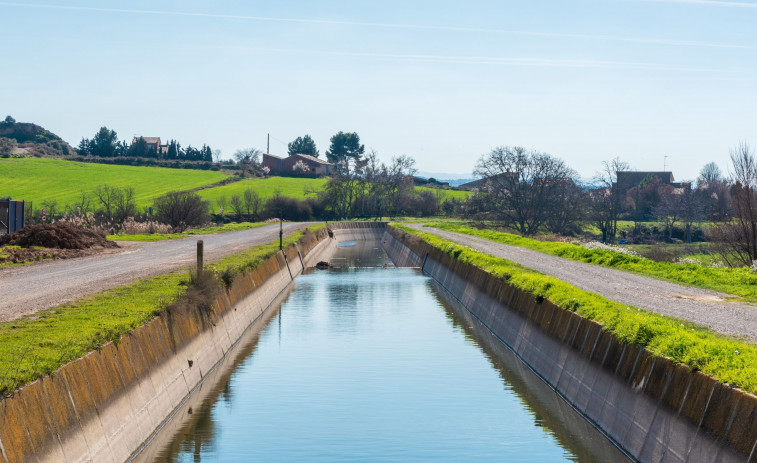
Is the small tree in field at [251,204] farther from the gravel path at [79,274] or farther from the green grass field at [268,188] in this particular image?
the gravel path at [79,274]

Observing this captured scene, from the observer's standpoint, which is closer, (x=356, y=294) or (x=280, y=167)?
(x=356, y=294)

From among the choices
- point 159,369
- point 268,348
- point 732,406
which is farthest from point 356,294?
point 732,406

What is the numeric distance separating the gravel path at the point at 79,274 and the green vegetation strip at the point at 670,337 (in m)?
13.4

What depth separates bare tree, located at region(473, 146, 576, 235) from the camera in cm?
9481

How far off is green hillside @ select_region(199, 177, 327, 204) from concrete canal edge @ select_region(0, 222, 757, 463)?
11166 cm

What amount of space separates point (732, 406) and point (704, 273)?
21186mm

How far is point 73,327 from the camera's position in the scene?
663 inches

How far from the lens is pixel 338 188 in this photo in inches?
5271

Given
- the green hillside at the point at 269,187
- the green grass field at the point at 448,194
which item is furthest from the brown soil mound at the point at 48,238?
the green grass field at the point at 448,194

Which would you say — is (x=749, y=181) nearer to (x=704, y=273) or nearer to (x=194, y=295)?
(x=704, y=273)

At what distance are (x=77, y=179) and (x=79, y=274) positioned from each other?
122384 millimetres

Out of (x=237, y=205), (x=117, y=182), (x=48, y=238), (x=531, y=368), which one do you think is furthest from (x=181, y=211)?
(x=117, y=182)

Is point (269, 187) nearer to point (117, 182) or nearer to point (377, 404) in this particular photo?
point (117, 182)

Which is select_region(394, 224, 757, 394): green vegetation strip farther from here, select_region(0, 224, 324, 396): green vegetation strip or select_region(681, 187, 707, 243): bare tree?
select_region(681, 187, 707, 243): bare tree
